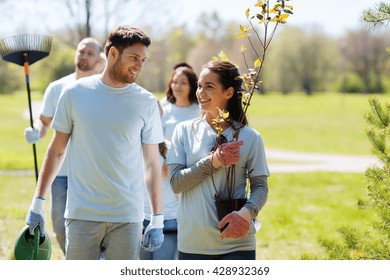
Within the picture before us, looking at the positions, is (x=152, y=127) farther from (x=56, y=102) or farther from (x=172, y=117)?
(x=56, y=102)

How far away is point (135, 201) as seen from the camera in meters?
3.70

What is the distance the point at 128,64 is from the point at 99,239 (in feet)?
3.05

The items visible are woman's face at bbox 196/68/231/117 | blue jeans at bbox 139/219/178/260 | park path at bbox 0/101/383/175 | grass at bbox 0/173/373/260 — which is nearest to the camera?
woman's face at bbox 196/68/231/117

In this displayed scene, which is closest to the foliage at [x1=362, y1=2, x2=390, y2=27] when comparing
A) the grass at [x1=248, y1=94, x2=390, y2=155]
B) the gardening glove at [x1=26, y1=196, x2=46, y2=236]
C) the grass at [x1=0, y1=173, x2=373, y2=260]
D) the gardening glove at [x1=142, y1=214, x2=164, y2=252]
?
the grass at [x1=0, y1=173, x2=373, y2=260]

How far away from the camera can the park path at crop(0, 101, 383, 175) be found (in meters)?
16.0

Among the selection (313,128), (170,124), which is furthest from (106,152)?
(313,128)

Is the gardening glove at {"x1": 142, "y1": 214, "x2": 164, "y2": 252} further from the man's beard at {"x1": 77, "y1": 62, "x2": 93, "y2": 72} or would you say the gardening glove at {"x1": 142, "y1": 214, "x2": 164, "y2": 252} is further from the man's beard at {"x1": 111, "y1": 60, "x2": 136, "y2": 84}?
the man's beard at {"x1": 77, "y1": 62, "x2": 93, "y2": 72}

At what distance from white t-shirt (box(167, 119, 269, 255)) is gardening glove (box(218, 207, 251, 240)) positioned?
0.35 ft

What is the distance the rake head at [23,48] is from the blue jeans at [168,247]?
1725 millimetres

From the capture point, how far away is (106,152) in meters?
3.63

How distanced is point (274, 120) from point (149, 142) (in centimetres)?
3452

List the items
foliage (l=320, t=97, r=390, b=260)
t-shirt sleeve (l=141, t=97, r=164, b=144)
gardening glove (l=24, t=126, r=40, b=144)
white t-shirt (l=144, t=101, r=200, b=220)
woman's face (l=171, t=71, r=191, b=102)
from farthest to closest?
gardening glove (l=24, t=126, r=40, b=144) → woman's face (l=171, t=71, r=191, b=102) → white t-shirt (l=144, t=101, r=200, b=220) → foliage (l=320, t=97, r=390, b=260) → t-shirt sleeve (l=141, t=97, r=164, b=144)

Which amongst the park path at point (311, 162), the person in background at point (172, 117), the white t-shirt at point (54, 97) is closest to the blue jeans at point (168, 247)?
the person in background at point (172, 117)
